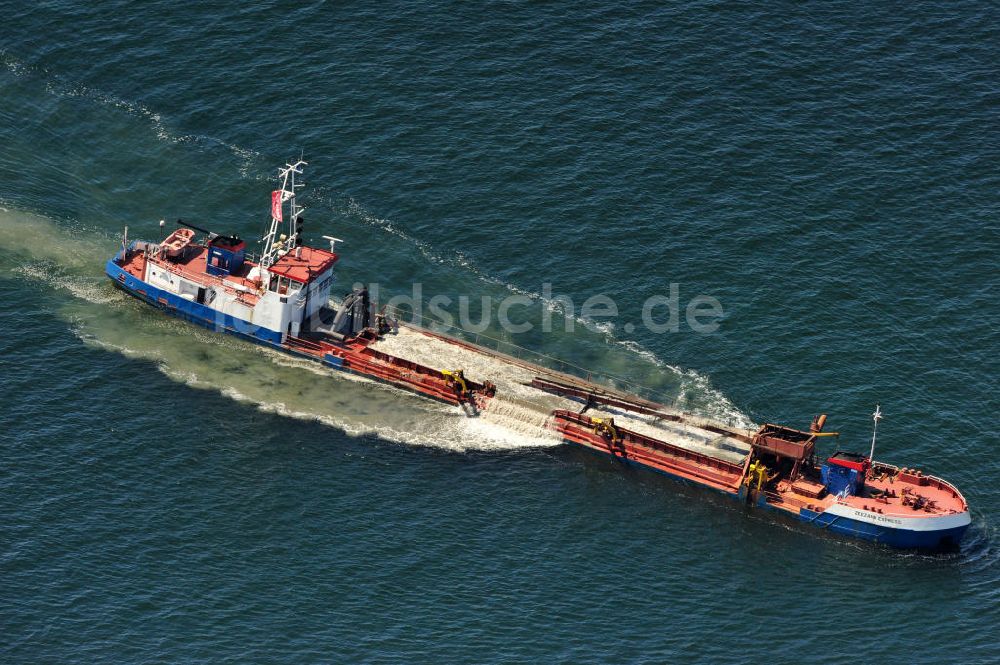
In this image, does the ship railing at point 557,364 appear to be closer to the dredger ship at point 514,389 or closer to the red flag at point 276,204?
the dredger ship at point 514,389

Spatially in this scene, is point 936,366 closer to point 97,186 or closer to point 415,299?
point 415,299

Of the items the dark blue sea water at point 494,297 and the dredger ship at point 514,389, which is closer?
the dark blue sea water at point 494,297

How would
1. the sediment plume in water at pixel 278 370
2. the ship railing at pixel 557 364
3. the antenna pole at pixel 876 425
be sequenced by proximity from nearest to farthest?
the antenna pole at pixel 876 425, the sediment plume in water at pixel 278 370, the ship railing at pixel 557 364

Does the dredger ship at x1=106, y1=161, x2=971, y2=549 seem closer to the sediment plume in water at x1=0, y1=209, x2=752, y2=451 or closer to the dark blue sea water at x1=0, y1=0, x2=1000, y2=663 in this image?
the sediment plume in water at x1=0, y1=209, x2=752, y2=451

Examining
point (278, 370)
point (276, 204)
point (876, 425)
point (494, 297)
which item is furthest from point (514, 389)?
point (876, 425)

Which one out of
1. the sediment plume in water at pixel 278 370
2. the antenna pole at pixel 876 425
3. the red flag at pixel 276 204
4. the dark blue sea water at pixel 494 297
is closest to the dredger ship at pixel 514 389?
the red flag at pixel 276 204

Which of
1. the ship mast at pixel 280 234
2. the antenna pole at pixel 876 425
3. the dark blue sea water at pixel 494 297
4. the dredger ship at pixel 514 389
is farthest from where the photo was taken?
the ship mast at pixel 280 234

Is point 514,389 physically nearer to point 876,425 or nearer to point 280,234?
point 280,234
